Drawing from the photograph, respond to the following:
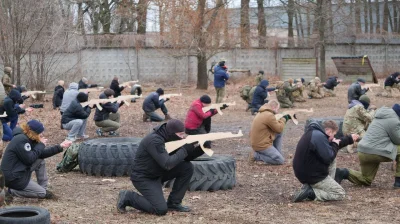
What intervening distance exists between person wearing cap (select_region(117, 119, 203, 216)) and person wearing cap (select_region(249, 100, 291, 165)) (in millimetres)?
4024

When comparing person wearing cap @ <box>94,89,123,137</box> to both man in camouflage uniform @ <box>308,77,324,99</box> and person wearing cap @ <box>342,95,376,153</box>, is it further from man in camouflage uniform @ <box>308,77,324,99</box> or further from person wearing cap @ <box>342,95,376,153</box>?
man in camouflage uniform @ <box>308,77,324,99</box>

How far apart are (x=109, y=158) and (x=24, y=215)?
3837 millimetres

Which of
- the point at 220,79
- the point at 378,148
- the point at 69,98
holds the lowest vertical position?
the point at 378,148

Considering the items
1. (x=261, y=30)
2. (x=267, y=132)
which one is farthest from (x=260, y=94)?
(x=261, y=30)

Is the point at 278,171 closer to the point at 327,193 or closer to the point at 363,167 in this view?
the point at 363,167

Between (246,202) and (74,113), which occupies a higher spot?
(74,113)

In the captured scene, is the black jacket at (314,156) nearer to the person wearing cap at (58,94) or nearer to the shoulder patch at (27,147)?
A: the shoulder patch at (27,147)

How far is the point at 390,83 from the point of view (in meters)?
24.9

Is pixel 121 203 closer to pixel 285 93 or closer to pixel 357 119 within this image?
pixel 357 119

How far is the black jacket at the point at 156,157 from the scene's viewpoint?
299 inches

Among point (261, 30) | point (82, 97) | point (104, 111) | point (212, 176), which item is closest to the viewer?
point (212, 176)

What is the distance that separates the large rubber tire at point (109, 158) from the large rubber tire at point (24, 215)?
3793 mm

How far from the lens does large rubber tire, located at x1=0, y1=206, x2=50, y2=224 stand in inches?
254

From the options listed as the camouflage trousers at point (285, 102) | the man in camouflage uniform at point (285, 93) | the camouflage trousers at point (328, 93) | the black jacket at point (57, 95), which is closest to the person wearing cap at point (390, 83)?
the camouflage trousers at point (328, 93)
